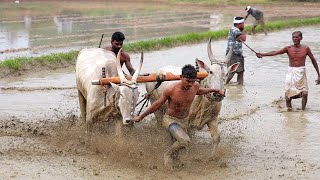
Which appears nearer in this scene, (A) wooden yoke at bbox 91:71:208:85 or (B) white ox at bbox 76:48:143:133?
(B) white ox at bbox 76:48:143:133

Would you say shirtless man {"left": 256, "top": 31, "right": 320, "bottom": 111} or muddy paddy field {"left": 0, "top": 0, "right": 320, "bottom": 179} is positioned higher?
shirtless man {"left": 256, "top": 31, "right": 320, "bottom": 111}

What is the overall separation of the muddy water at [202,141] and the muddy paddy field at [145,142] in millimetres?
12

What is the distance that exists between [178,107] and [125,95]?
63cm

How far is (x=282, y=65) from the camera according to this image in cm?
1509

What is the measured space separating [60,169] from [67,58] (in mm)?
8486

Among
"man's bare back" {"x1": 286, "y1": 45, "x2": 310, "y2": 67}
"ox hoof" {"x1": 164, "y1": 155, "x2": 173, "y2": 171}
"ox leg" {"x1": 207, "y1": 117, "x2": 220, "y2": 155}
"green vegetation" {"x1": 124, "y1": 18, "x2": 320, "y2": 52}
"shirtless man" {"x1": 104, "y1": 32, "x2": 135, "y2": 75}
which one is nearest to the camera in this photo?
"ox hoof" {"x1": 164, "y1": 155, "x2": 173, "y2": 171}

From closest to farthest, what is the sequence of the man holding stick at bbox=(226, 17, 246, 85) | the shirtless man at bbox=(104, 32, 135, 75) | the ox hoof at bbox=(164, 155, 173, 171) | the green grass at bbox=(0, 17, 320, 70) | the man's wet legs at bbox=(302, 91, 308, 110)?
the ox hoof at bbox=(164, 155, 173, 171) → the shirtless man at bbox=(104, 32, 135, 75) → the man's wet legs at bbox=(302, 91, 308, 110) → the man holding stick at bbox=(226, 17, 246, 85) → the green grass at bbox=(0, 17, 320, 70)

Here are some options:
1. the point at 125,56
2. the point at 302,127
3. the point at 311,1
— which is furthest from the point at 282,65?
the point at 311,1

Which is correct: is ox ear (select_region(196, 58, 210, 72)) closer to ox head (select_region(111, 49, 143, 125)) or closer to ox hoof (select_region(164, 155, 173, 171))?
ox head (select_region(111, 49, 143, 125))

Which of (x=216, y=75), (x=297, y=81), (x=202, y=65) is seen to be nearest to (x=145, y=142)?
(x=202, y=65)

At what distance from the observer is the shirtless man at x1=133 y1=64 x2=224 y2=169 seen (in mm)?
6551

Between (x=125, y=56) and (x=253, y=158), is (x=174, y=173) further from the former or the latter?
(x=125, y=56)

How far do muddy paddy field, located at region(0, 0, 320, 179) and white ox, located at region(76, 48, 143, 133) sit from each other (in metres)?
0.29

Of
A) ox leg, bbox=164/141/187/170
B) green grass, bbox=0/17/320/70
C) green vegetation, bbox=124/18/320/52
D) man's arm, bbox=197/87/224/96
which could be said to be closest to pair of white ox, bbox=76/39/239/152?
man's arm, bbox=197/87/224/96
